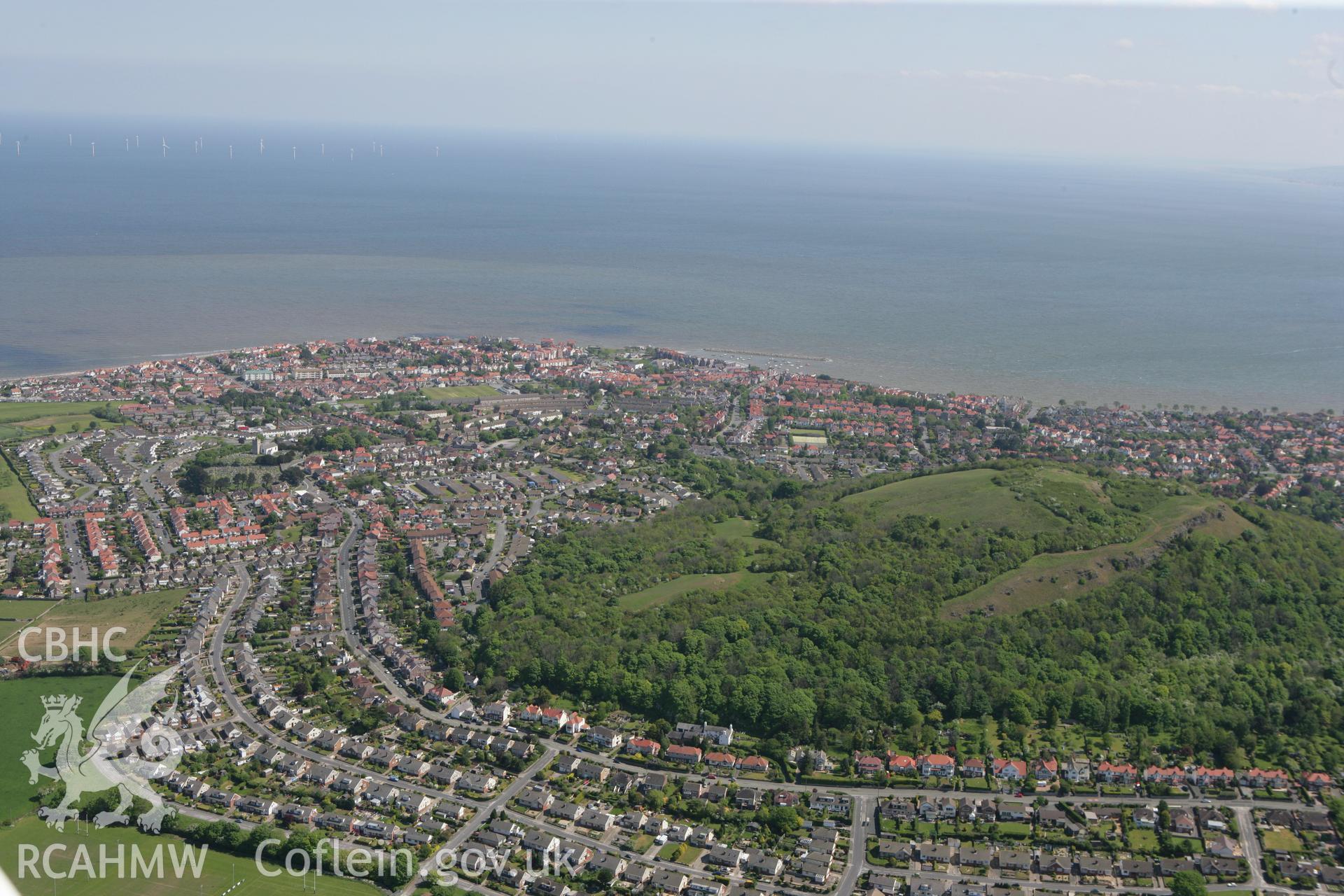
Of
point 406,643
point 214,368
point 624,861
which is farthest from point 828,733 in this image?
point 214,368

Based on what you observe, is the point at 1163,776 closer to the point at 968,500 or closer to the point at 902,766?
the point at 902,766

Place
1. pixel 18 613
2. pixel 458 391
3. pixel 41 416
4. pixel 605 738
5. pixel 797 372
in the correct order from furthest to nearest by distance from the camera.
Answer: pixel 797 372, pixel 458 391, pixel 41 416, pixel 18 613, pixel 605 738

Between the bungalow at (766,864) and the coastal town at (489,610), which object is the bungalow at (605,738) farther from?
the bungalow at (766,864)

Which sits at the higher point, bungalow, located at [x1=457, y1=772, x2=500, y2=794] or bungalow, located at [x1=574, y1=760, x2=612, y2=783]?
bungalow, located at [x1=574, y1=760, x2=612, y2=783]

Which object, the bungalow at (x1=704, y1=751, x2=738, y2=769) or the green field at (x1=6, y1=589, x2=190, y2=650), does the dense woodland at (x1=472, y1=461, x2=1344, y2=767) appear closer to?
the bungalow at (x1=704, y1=751, x2=738, y2=769)

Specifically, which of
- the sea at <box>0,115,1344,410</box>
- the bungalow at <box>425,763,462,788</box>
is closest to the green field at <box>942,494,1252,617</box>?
the bungalow at <box>425,763,462,788</box>

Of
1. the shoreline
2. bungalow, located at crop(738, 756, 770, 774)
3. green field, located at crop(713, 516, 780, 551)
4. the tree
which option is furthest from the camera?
the shoreline

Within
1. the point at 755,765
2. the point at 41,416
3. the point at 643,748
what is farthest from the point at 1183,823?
the point at 41,416
